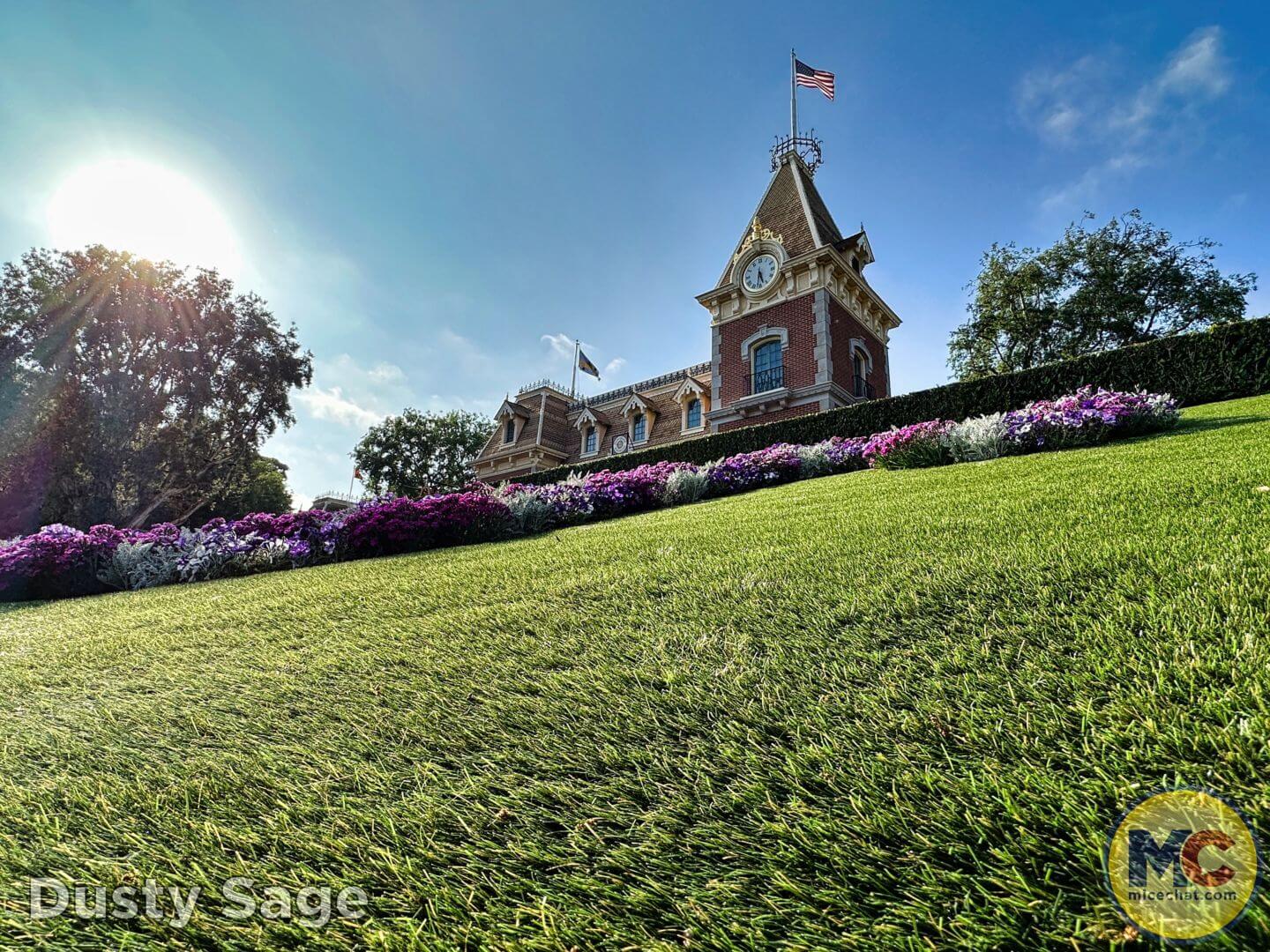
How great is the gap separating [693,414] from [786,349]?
712 cm

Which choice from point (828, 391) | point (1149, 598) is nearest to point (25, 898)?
point (1149, 598)

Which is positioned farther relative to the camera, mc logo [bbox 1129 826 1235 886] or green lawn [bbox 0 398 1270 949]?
green lawn [bbox 0 398 1270 949]

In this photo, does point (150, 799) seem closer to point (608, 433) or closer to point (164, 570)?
point (164, 570)

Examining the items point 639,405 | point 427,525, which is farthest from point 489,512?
point 639,405

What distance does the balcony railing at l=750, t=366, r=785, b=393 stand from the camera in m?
19.5

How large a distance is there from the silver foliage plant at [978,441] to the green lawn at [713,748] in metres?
3.91

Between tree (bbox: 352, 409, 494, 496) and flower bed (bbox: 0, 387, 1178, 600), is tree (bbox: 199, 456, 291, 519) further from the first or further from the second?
flower bed (bbox: 0, 387, 1178, 600)

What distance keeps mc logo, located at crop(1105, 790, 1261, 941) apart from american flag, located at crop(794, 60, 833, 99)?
2454cm

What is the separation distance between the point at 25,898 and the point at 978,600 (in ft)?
9.89

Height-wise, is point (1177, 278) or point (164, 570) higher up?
point (1177, 278)

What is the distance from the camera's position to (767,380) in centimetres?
1995

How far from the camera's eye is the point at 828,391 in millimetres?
18078

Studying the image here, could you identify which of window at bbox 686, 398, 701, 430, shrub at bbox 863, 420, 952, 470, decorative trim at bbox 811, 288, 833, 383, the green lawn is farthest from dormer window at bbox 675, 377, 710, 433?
the green lawn

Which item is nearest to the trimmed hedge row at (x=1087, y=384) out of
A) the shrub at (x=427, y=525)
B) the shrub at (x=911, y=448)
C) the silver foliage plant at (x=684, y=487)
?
the shrub at (x=911, y=448)
